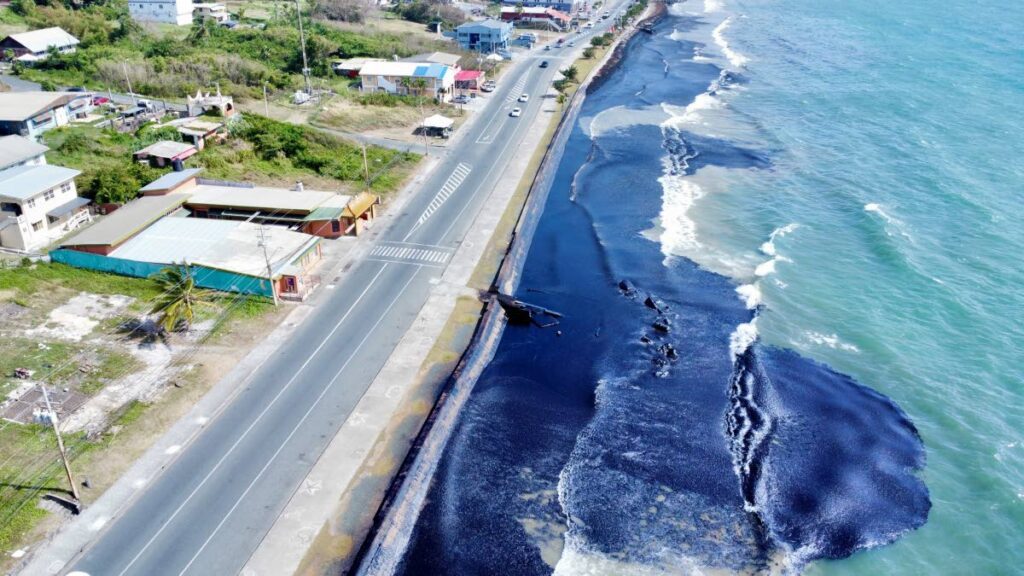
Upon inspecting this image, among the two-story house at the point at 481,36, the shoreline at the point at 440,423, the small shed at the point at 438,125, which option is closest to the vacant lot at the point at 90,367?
the shoreline at the point at 440,423

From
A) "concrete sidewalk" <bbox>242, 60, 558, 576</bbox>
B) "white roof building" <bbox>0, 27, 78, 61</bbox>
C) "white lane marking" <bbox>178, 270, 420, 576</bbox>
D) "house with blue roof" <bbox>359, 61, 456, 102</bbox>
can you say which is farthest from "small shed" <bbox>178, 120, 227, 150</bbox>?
"white roof building" <bbox>0, 27, 78, 61</bbox>

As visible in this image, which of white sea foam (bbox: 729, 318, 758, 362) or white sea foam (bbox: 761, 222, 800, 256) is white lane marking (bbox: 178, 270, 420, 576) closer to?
white sea foam (bbox: 729, 318, 758, 362)

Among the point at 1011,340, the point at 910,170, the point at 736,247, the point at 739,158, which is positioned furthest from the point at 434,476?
the point at 910,170

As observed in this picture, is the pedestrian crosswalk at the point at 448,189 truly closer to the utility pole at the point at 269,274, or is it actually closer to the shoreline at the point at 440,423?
the shoreline at the point at 440,423

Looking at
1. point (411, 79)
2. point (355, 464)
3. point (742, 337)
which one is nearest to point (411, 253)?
point (355, 464)

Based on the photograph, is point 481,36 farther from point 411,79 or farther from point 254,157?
point 254,157

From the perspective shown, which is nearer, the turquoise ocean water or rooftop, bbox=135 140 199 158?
the turquoise ocean water
